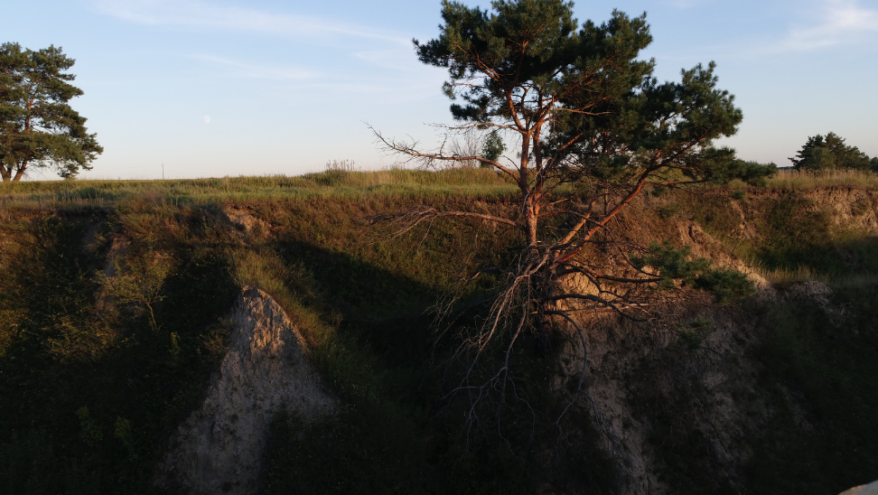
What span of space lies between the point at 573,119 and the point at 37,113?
3367 cm

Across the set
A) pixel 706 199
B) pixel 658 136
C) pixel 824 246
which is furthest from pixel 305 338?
pixel 824 246

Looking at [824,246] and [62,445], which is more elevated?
[824,246]

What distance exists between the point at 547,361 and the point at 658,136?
203 inches

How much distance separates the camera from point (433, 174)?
842 inches

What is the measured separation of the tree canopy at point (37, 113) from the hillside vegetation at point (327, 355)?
18976 millimetres

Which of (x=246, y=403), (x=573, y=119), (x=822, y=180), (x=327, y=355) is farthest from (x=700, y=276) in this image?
(x=822, y=180)

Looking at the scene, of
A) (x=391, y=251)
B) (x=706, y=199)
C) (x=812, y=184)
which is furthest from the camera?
(x=812, y=184)

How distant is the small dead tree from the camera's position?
987cm

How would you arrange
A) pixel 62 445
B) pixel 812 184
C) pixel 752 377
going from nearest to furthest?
pixel 62 445 < pixel 752 377 < pixel 812 184

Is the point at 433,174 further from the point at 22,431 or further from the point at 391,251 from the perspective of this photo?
the point at 22,431

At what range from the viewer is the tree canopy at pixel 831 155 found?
32.8 metres

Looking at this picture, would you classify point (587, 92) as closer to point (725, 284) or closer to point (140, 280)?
point (725, 284)

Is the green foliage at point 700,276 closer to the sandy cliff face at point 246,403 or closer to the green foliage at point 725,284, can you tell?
the green foliage at point 725,284

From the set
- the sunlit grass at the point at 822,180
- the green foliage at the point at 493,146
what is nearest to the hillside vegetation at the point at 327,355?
the green foliage at the point at 493,146
